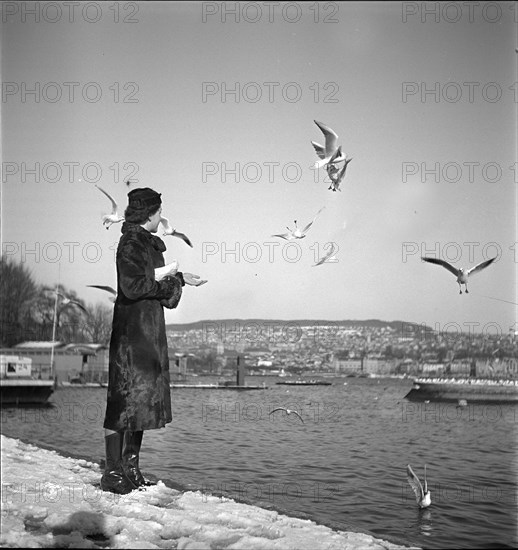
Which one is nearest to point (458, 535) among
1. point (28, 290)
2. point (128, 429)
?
point (128, 429)

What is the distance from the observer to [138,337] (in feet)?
9.93

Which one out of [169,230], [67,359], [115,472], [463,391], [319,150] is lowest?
[463,391]

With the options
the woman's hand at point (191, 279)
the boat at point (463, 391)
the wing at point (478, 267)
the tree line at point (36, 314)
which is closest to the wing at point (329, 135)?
the wing at point (478, 267)

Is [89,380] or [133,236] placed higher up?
[133,236]

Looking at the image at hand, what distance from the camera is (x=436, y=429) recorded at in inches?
733

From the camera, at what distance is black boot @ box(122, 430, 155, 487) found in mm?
3201

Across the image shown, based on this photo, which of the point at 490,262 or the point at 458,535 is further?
the point at 490,262

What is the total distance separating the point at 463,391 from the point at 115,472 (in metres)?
34.2

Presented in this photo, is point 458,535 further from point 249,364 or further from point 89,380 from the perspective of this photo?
point 89,380

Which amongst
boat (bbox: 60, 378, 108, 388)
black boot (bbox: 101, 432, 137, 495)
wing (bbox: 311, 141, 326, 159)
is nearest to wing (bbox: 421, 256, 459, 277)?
wing (bbox: 311, 141, 326, 159)

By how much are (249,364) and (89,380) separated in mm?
41475

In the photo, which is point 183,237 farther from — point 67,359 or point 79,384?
point 67,359

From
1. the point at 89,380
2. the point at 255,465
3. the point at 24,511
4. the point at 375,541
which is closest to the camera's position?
the point at 375,541

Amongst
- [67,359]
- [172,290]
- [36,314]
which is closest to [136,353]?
[172,290]
